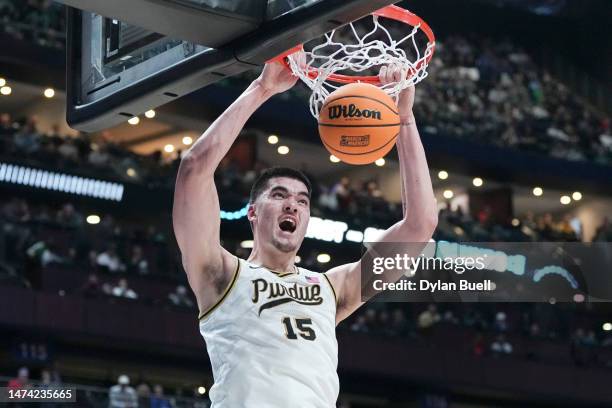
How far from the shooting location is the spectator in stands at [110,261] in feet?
68.4

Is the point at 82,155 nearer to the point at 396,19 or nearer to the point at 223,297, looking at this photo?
the point at 396,19

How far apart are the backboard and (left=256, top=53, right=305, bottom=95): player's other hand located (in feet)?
1.00

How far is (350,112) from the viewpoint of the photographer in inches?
235

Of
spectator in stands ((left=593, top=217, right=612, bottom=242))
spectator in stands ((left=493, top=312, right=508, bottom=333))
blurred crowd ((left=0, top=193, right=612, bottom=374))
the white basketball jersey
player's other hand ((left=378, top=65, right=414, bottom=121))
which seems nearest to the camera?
the white basketball jersey

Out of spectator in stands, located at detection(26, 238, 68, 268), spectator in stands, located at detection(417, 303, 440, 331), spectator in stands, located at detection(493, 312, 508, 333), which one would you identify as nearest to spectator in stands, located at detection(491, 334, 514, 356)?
spectator in stands, located at detection(493, 312, 508, 333)

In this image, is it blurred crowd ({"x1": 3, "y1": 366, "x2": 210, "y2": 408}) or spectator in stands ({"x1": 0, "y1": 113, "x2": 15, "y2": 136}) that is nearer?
blurred crowd ({"x1": 3, "y1": 366, "x2": 210, "y2": 408})

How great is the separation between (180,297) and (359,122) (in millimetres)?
16282

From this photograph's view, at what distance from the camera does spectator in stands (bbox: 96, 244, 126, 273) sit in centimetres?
2084

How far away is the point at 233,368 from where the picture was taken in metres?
4.89

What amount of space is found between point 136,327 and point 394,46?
51.5 ft

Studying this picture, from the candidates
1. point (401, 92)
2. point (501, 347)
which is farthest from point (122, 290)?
point (401, 92)

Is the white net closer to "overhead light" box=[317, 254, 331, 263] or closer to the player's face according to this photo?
the player's face

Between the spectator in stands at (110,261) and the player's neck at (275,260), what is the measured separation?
1587cm

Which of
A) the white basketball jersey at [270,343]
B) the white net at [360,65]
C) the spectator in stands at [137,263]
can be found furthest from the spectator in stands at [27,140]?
the white basketball jersey at [270,343]
